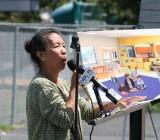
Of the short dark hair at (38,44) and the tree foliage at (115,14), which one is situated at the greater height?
the short dark hair at (38,44)

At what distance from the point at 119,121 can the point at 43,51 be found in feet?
22.7

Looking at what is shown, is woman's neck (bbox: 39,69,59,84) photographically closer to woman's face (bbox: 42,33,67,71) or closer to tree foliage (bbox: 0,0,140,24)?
woman's face (bbox: 42,33,67,71)

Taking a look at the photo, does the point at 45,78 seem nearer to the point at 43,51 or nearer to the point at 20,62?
the point at 43,51

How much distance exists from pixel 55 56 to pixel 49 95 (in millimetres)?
286

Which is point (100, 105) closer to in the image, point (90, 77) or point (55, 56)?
point (90, 77)

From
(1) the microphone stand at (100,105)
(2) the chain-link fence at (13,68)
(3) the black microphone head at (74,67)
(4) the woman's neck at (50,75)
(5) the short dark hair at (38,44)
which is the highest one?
(5) the short dark hair at (38,44)

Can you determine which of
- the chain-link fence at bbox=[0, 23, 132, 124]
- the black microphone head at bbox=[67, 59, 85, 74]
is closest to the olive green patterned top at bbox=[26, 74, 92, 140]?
the black microphone head at bbox=[67, 59, 85, 74]

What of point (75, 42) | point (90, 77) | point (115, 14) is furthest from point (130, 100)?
point (115, 14)

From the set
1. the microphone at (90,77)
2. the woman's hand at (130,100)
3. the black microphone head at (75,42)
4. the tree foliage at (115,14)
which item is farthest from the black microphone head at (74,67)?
the tree foliage at (115,14)

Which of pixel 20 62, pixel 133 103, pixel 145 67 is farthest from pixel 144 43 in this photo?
pixel 20 62

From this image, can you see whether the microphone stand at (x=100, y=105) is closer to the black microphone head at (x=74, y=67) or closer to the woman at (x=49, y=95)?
the woman at (x=49, y=95)

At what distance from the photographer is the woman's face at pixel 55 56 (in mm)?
4676

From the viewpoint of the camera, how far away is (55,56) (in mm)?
4680

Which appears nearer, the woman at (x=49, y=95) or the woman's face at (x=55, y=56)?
the woman at (x=49, y=95)
